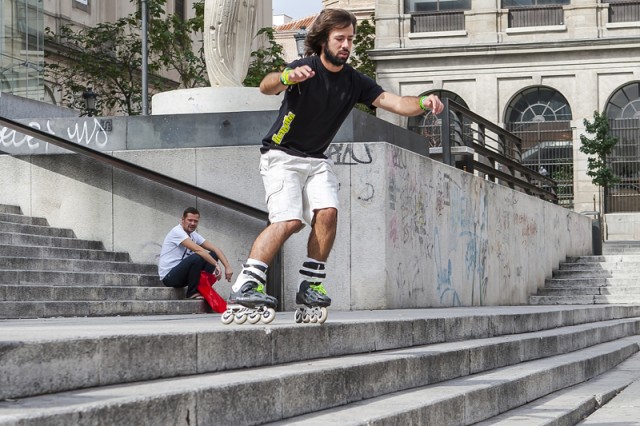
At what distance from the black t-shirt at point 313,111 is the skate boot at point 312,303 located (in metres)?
0.73

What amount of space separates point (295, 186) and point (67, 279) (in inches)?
174

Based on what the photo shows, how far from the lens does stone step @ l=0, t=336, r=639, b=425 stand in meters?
4.00

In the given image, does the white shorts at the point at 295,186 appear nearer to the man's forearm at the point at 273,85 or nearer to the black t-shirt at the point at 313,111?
the black t-shirt at the point at 313,111

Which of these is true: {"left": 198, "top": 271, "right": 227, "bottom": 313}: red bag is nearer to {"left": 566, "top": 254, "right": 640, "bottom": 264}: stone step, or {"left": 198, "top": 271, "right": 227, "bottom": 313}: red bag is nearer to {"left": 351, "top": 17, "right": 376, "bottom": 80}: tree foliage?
{"left": 566, "top": 254, "right": 640, "bottom": 264}: stone step

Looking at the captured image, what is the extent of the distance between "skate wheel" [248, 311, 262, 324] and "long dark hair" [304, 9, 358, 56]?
1.48 metres

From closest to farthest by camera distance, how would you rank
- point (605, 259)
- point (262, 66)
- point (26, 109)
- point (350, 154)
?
point (350, 154) → point (26, 109) → point (605, 259) → point (262, 66)

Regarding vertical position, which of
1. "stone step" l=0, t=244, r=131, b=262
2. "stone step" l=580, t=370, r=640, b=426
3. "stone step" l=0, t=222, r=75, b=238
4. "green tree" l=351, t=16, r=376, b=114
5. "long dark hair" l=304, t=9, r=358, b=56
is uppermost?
"green tree" l=351, t=16, r=376, b=114

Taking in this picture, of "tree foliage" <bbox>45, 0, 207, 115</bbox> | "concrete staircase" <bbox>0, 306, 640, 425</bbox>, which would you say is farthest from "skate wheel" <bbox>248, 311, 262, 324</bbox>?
"tree foliage" <bbox>45, 0, 207, 115</bbox>

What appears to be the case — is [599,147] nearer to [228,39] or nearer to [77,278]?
[228,39]

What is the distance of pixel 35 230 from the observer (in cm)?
1194

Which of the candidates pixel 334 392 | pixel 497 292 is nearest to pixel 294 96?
pixel 334 392

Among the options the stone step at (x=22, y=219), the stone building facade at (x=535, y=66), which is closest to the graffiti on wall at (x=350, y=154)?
the stone step at (x=22, y=219)

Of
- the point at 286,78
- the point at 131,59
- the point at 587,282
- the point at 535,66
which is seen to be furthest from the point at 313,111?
the point at 535,66

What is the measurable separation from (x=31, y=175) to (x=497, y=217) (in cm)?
737
